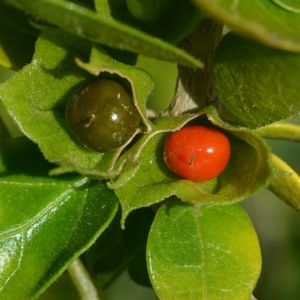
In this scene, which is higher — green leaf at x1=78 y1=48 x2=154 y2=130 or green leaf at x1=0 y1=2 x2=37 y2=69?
green leaf at x1=78 y1=48 x2=154 y2=130

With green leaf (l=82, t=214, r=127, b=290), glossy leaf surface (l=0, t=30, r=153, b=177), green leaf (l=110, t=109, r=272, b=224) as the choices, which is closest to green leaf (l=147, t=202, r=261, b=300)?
green leaf (l=110, t=109, r=272, b=224)

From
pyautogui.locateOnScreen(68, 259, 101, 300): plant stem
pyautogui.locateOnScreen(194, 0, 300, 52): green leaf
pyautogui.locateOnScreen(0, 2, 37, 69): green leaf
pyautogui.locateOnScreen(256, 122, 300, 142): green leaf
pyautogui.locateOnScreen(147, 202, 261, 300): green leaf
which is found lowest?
pyautogui.locateOnScreen(68, 259, 101, 300): plant stem

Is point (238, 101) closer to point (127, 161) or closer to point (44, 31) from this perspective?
point (127, 161)

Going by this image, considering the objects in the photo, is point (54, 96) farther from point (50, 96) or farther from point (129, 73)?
point (129, 73)

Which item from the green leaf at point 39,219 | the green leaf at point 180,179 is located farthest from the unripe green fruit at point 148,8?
the green leaf at point 39,219

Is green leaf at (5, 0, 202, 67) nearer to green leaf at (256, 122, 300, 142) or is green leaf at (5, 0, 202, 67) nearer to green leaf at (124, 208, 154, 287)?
green leaf at (256, 122, 300, 142)

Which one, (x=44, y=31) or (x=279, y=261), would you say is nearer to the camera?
(x=44, y=31)

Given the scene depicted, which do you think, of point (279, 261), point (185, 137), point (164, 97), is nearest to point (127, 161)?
point (185, 137)
